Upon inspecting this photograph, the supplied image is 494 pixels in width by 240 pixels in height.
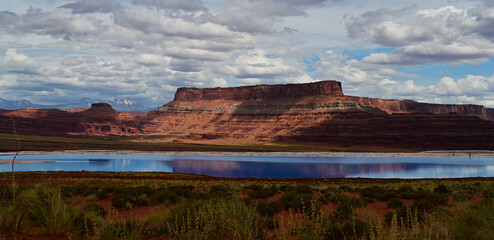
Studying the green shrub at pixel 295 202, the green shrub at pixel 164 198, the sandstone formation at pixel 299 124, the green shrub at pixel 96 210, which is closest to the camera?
the green shrub at pixel 96 210

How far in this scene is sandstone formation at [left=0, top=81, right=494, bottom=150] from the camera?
132 m

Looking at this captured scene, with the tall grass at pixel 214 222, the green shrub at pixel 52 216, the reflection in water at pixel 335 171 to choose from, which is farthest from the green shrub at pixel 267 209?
the reflection in water at pixel 335 171

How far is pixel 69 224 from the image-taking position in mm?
10281

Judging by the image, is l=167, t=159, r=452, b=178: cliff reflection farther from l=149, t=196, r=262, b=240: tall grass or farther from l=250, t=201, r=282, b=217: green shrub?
l=149, t=196, r=262, b=240: tall grass

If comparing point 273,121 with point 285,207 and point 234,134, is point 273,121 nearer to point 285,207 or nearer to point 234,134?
point 234,134

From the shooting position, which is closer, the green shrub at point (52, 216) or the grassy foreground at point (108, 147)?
the green shrub at point (52, 216)

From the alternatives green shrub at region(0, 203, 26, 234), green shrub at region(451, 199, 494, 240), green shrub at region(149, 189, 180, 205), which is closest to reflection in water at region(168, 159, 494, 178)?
green shrub at region(149, 189, 180, 205)

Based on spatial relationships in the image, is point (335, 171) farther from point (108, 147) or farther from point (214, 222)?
point (108, 147)

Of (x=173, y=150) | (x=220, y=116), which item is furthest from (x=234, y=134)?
(x=173, y=150)

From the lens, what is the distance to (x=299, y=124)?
161m

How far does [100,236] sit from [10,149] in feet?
383

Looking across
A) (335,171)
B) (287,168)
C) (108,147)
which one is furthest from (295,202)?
(108,147)

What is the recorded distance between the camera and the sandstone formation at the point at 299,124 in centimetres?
13162

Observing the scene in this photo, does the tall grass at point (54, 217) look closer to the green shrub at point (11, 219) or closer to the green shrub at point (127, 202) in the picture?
the green shrub at point (11, 219)
